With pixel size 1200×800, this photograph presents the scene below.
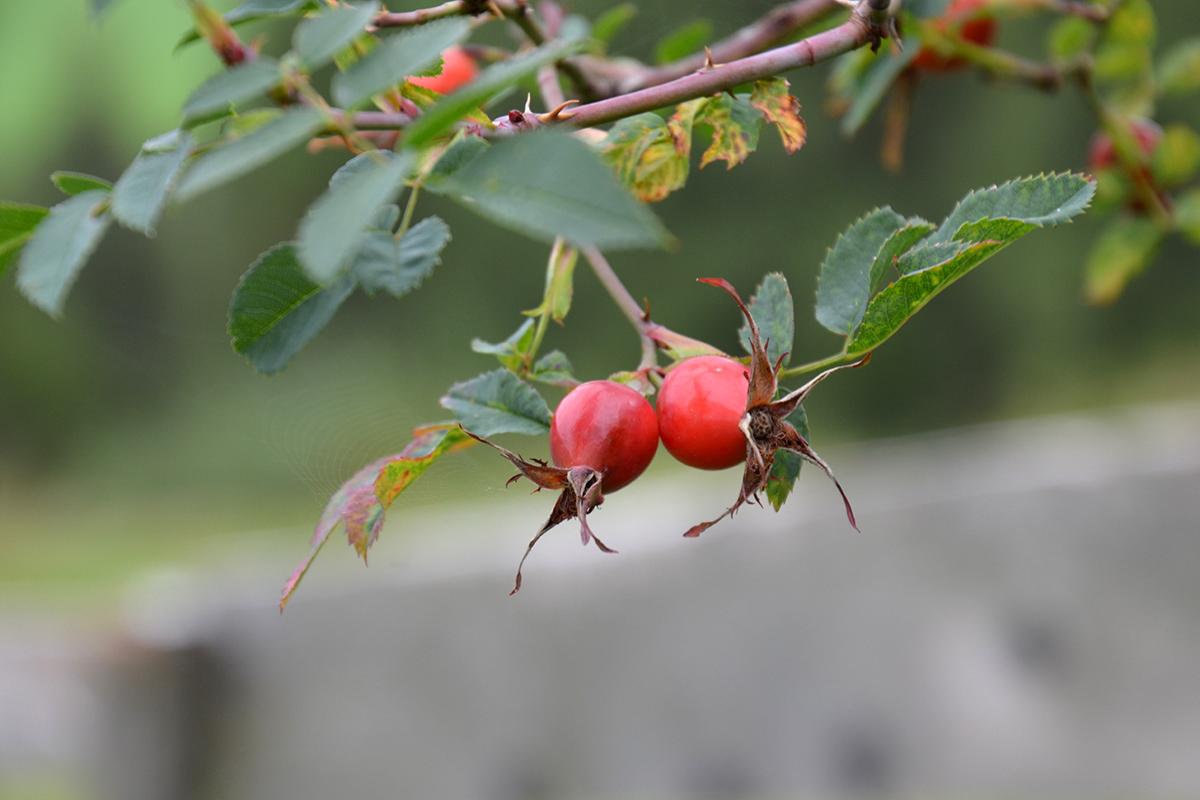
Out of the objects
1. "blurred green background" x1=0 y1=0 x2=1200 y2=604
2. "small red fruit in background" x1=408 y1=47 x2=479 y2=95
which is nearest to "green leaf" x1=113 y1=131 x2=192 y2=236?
"small red fruit in background" x1=408 y1=47 x2=479 y2=95

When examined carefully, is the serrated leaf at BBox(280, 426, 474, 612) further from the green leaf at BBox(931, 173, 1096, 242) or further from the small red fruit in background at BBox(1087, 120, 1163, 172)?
the small red fruit in background at BBox(1087, 120, 1163, 172)

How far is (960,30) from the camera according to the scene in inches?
35.2

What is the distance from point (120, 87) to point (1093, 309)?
363 centimetres

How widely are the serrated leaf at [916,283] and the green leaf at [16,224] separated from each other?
289mm

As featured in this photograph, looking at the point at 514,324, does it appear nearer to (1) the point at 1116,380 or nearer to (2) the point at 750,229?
(2) the point at 750,229

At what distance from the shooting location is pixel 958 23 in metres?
0.85

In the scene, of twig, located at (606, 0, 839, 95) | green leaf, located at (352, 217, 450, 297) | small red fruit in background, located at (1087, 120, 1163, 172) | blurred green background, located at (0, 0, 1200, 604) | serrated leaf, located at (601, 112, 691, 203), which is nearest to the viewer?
green leaf, located at (352, 217, 450, 297)

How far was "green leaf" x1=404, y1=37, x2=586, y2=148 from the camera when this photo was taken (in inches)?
11.8

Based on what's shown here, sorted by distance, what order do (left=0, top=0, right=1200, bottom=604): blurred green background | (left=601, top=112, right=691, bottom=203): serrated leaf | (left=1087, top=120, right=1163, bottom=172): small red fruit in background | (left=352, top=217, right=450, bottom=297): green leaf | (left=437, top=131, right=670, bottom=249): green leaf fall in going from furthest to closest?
(left=0, top=0, right=1200, bottom=604): blurred green background < (left=1087, top=120, right=1163, bottom=172): small red fruit in background < (left=601, top=112, right=691, bottom=203): serrated leaf < (left=352, top=217, right=450, bottom=297): green leaf < (left=437, top=131, right=670, bottom=249): green leaf

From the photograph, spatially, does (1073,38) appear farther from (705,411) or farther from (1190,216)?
(705,411)

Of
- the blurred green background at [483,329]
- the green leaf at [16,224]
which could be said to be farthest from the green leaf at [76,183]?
the blurred green background at [483,329]

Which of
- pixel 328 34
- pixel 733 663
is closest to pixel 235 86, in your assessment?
pixel 328 34

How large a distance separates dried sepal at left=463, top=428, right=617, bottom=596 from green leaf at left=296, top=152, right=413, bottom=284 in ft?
0.43

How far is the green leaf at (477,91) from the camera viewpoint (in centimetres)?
30
